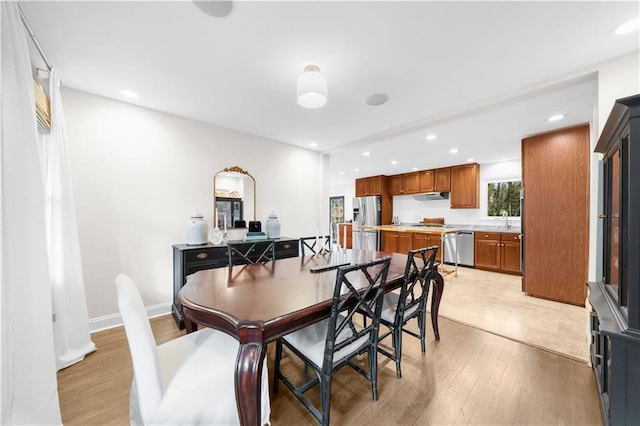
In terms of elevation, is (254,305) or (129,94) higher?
(129,94)

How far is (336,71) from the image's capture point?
199 cm

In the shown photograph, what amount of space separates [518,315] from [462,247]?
2.58 meters

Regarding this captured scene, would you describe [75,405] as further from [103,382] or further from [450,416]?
[450,416]

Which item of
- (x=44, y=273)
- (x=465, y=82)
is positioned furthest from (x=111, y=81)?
(x=465, y=82)

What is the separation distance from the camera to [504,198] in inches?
203

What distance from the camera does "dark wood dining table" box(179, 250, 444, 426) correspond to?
104 centimetres

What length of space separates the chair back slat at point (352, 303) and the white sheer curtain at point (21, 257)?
1.45 metres

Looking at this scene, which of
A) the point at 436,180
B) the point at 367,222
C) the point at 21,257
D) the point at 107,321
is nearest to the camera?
the point at 21,257

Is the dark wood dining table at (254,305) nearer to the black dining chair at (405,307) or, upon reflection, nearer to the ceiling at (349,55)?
the black dining chair at (405,307)

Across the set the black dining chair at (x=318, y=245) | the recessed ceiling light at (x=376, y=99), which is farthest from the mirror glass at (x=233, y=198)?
the recessed ceiling light at (x=376, y=99)

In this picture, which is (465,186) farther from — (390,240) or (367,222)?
(367,222)

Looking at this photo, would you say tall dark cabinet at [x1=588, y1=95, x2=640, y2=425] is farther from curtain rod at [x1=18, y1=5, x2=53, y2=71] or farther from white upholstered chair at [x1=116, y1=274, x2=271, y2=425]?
curtain rod at [x1=18, y1=5, x2=53, y2=71]

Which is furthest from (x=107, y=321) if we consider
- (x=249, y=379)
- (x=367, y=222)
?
(x=367, y=222)

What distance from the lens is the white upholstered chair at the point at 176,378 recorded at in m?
1.01
